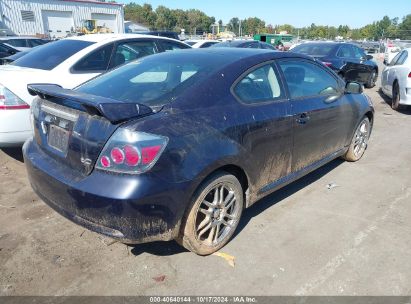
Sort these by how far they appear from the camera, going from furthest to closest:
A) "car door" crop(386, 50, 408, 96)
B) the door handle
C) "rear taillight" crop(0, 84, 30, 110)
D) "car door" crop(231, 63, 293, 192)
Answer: "car door" crop(386, 50, 408, 96) < "rear taillight" crop(0, 84, 30, 110) < the door handle < "car door" crop(231, 63, 293, 192)

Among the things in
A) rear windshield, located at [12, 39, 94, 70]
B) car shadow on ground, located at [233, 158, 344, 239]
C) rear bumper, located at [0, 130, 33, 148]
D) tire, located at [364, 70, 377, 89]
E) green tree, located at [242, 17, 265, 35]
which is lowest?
green tree, located at [242, 17, 265, 35]

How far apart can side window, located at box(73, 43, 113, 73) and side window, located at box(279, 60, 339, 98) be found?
2.90 m

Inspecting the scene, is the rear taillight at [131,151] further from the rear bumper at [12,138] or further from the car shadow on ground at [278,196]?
the rear bumper at [12,138]

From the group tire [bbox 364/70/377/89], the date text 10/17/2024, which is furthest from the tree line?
the date text 10/17/2024

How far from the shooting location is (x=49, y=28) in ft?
135

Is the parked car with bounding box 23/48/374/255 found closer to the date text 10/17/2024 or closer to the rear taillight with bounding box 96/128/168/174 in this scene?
the rear taillight with bounding box 96/128/168/174

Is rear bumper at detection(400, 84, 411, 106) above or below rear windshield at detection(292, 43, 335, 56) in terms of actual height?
below

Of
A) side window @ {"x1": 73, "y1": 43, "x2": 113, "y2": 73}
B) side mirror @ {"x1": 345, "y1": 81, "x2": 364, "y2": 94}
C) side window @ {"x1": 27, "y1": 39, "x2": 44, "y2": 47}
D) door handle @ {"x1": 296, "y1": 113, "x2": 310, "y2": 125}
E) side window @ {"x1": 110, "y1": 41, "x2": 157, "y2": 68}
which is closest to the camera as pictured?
door handle @ {"x1": 296, "y1": 113, "x2": 310, "y2": 125}

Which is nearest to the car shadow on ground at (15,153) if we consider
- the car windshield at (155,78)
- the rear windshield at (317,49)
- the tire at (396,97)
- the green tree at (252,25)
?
the car windshield at (155,78)

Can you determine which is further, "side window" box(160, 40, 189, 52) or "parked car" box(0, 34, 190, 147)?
"side window" box(160, 40, 189, 52)

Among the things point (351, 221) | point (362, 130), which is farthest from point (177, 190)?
point (362, 130)

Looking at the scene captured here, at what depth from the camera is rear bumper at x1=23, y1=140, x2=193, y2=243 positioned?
2.35m

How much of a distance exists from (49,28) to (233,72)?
145 feet

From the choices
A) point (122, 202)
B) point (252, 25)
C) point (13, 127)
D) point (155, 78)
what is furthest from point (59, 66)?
point (252, 25)
